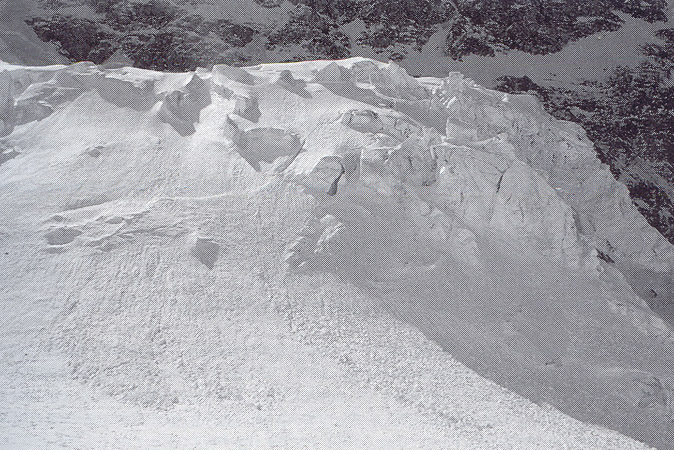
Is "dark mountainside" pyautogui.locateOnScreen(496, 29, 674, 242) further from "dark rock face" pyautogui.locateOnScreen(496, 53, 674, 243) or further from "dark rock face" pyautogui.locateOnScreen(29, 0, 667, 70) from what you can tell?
"dark rock face" pyautogui.locateOnScreen(29, 0, 667, 70)

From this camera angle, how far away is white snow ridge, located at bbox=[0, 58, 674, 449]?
410 inches

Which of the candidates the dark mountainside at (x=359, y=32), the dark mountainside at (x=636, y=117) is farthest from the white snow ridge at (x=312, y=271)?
the dark mountainside at (x=359, y=32)

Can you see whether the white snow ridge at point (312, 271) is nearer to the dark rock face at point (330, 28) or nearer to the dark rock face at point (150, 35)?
the dark rock face at point (150, 35)

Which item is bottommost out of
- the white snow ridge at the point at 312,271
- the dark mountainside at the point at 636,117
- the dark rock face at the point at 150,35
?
the dark rock face at the point at 150,35

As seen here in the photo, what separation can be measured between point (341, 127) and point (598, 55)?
24978 mm

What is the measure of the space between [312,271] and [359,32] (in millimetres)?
28510

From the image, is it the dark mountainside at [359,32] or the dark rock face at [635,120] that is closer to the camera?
the dark rock face at [635,120]

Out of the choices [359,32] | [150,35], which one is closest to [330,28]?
[359,32]

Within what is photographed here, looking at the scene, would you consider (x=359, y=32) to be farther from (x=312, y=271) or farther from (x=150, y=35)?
(x=312, y=271)

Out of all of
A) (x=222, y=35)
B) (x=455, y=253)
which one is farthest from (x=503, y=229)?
(x=222, y=35)

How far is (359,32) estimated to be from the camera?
38.7 meters

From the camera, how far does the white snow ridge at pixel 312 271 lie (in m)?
10.4

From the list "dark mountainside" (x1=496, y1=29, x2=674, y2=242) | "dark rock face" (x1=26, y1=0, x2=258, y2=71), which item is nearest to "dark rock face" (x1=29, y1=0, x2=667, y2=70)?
"dark rock face" (x1=26, y1=0, x2=258, y2=71)

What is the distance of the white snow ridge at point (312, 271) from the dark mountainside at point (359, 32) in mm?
16560
